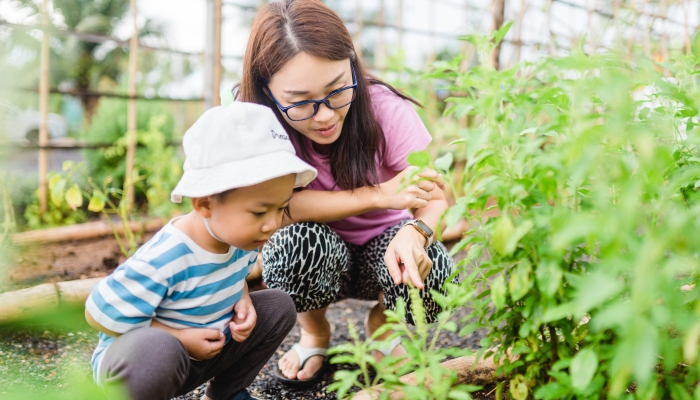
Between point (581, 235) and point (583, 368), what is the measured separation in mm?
249

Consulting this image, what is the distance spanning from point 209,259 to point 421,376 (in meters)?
0.64

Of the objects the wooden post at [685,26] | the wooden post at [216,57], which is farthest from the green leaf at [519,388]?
the wooden post at [685,26]

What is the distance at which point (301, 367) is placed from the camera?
1984 millimetres

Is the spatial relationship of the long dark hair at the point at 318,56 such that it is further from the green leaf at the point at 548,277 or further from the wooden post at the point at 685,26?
the wooden post at the point at 685,26

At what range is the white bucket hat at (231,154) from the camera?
1.33 m

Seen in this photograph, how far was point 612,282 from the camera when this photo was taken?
722 mm

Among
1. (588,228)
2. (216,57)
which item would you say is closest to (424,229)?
(588,228)

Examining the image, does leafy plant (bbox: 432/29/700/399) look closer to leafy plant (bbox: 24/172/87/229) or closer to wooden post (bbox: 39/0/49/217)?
leafy plant (bbox: 24/172/87/229)

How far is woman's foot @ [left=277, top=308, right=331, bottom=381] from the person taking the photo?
1.94 metres

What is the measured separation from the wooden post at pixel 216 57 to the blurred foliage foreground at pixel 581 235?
2.43 m

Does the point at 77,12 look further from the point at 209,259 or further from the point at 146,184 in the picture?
the point at 209,259

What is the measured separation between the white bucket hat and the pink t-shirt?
61 cm

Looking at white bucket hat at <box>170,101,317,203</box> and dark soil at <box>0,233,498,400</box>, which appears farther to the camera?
dark soil at <box>0,233,498,400</box>

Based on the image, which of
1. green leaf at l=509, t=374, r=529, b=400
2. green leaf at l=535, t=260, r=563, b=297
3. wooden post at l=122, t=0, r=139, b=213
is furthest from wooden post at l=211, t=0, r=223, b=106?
green leaf at l=535, t=260, r=563, b=297
